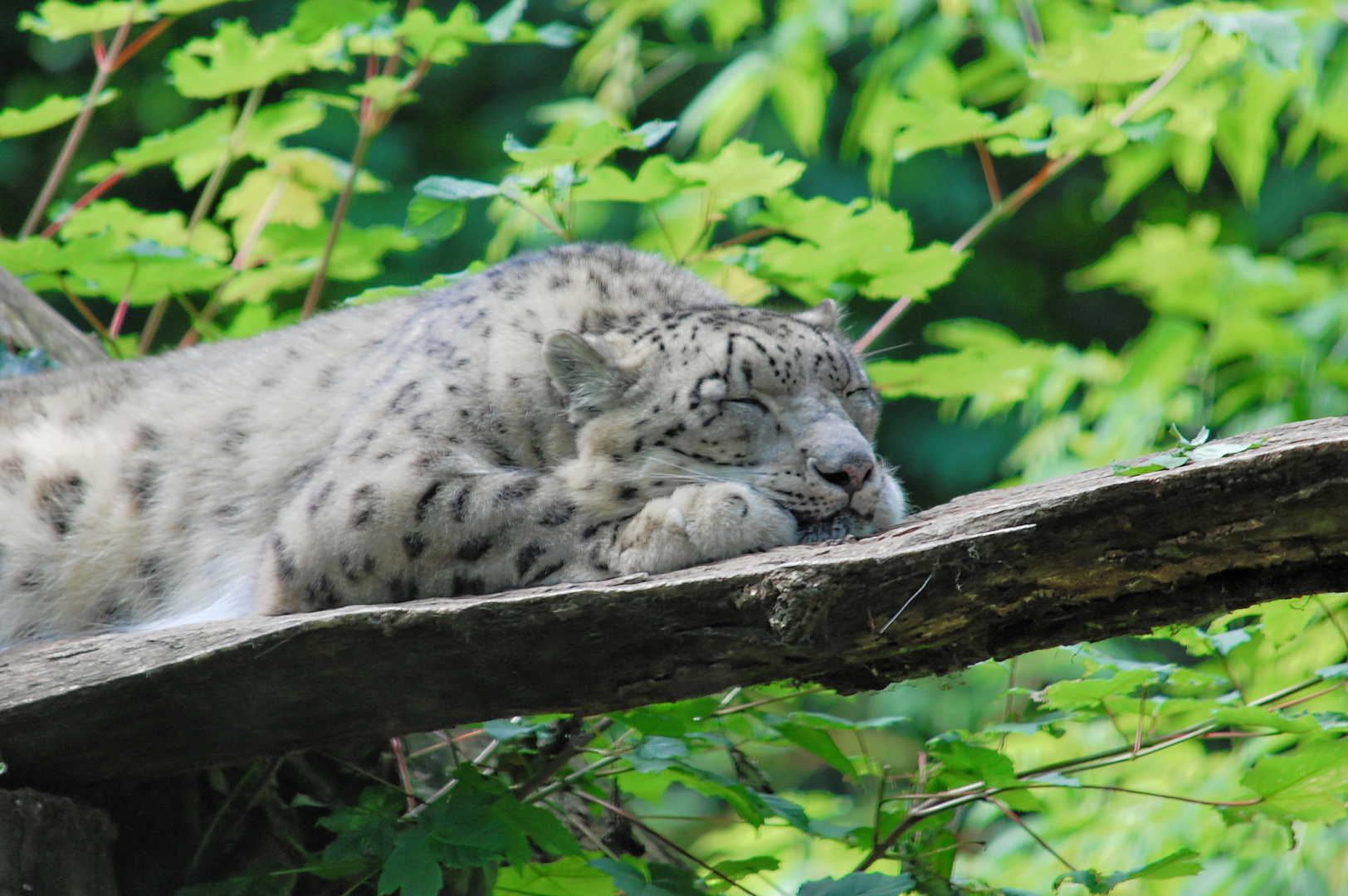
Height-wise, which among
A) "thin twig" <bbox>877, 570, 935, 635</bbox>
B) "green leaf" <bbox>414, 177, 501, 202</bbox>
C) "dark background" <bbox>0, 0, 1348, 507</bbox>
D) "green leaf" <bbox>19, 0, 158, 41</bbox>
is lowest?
"dark background" <bbox>0, 0, 1348, 507</bbox>

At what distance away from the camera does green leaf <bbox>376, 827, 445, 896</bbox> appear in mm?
2191

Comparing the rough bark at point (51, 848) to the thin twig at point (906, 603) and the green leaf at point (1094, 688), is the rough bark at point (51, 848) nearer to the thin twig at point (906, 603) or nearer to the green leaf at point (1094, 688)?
the thin twig at point (906, 603)

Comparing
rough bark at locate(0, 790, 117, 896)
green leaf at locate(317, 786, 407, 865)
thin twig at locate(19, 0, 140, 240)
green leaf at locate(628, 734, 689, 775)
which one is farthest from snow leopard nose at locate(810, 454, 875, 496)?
thin twig at locate(19, 0, 140, 240)

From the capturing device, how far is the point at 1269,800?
2.58m

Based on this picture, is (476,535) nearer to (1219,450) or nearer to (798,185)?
(1219,450)

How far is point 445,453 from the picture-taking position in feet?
9.54

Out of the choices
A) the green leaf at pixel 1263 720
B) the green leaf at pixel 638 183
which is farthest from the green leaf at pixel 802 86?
the green leaf at pixel 1263 720

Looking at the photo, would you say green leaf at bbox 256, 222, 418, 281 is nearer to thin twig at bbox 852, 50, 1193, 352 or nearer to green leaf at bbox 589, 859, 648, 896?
thin twig at bbox 852, 50, 1193, 352

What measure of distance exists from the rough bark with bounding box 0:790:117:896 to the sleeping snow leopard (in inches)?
24.1

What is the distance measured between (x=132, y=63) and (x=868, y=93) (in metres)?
5.58

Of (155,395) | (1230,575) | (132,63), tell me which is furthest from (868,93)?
(132,63)

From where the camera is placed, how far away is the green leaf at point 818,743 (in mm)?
2736

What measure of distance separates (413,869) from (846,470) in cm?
120

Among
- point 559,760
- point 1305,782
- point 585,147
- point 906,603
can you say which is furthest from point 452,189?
point 1305,782
